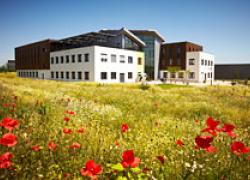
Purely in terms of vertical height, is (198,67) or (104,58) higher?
(104,58)

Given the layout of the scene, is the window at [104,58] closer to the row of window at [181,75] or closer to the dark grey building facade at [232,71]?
the row of window at [181,75]

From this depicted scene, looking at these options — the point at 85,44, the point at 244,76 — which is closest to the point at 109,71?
the point at 85,44

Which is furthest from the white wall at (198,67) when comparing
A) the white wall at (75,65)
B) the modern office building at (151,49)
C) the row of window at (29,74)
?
the row of window at (29,74)

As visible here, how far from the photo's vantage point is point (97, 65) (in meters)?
37.4

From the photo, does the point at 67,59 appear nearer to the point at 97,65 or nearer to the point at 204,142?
the point at 97,65

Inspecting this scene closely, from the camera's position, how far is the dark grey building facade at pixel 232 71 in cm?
6403

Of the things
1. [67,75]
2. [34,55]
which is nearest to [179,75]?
[67,75]

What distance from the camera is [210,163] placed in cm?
302

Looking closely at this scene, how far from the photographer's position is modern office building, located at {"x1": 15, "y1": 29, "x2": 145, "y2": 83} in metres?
38.2

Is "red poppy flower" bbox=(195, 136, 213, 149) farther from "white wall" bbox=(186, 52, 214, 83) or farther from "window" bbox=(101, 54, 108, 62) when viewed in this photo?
"white wall" bbox=(186, 52, 214, 83)

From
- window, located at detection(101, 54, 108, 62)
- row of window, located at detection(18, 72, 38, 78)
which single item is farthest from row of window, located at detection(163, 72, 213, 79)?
row of window, located at detection(18, 72, 38, 78)

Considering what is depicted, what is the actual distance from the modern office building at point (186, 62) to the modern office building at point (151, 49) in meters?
2.86

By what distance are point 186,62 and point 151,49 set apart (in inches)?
438

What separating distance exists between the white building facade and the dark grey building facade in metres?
36.5
